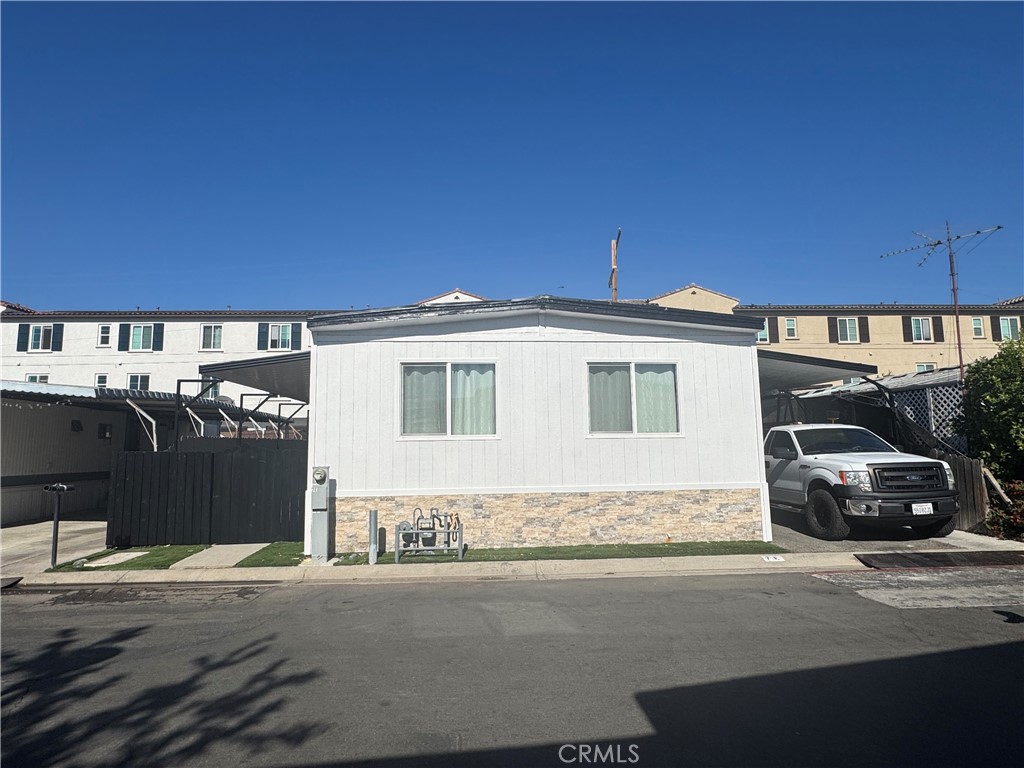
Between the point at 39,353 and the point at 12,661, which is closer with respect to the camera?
the point at 12,661

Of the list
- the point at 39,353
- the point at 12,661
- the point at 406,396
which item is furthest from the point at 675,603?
the point at 39,353

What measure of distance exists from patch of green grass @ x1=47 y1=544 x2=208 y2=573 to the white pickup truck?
447 inches

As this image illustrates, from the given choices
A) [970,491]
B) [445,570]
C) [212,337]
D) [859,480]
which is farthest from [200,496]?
[212,337]

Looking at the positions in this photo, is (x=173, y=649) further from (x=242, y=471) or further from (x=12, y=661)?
(x=242, y=471)

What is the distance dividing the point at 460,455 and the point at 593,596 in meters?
4.12

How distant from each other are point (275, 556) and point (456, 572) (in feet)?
11.0

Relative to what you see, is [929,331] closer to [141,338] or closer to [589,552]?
[589,552]

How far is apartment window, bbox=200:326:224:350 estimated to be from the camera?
123ft

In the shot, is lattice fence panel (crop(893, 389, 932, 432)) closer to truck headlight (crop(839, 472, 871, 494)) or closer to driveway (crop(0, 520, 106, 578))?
truck headlight (crop(839, 472, 871, 494))

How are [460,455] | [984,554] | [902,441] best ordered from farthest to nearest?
[902,441]
[460,455]
[984,554]

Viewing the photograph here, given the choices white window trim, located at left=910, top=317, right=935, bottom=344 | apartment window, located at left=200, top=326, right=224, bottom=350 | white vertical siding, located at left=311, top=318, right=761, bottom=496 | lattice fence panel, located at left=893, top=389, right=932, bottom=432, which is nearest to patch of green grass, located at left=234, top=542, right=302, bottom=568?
white vertical siding, located at left=311, top=318, right=761, bottom=496

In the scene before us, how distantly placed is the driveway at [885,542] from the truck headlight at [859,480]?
3.42 feet

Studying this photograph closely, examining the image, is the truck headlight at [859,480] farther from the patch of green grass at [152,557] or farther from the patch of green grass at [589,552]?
the patch of green grass at [152,557]

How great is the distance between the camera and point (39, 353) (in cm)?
3697
